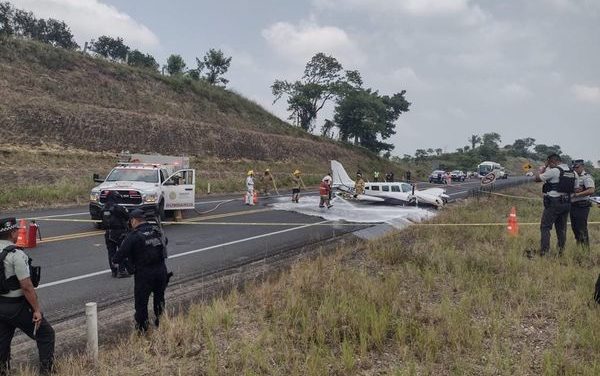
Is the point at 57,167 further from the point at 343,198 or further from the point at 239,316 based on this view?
the point at 239,316

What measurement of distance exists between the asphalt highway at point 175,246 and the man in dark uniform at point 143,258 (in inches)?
61.7

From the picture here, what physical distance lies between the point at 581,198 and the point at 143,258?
8.71 meters

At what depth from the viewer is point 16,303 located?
4.60 meters

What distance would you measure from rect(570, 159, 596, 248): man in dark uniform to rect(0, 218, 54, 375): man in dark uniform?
9.64 m

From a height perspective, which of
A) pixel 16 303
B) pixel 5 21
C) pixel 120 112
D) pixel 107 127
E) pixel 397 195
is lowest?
pixel 16 303

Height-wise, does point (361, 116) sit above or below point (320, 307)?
above

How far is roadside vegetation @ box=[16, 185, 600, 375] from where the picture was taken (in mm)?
4910

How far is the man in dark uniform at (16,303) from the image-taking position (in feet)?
14.7

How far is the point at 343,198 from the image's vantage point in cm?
2664

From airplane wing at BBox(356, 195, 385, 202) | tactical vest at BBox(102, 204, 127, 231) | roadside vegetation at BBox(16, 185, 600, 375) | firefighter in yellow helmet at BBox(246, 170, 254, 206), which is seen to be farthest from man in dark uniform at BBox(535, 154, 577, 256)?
airplane wing at BBox(356, 195, 385, 202)

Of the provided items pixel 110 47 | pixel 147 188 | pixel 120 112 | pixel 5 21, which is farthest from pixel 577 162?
pixel 110 47

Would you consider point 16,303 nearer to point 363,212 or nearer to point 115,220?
point 115,220

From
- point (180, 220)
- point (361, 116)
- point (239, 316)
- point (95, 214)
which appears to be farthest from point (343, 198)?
point (361, 116)

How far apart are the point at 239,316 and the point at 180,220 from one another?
998cm
